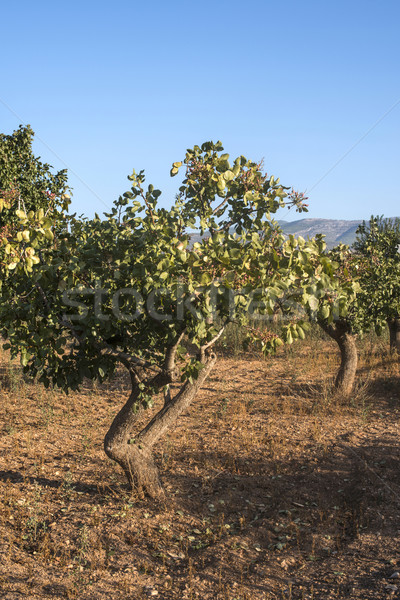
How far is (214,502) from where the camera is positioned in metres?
6.62

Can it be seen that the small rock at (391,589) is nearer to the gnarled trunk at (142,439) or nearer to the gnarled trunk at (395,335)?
the gnarled trunk at (142,439)

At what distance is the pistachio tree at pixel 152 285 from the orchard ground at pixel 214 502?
0.81 meters

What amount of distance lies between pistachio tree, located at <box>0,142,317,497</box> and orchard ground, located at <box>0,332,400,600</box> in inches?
32.0

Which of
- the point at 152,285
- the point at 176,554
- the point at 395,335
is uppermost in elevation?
the point at 152,285

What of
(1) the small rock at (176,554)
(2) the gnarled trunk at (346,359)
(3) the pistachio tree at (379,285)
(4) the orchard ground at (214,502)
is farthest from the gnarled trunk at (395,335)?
(1) the small rock at (176,554)

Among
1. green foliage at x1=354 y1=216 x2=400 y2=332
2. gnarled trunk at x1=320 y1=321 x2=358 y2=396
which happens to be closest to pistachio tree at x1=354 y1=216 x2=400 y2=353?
green foliage at x1=354 y1=216 x2=400 y2=332

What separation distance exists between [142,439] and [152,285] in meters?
2.51

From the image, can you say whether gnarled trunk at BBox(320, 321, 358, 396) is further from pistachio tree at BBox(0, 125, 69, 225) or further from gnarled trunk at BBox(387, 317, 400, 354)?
pistachio tree at BBox(0, 125, 69, 225)

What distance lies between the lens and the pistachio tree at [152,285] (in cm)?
452

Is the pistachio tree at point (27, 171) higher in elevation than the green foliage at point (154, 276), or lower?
higher

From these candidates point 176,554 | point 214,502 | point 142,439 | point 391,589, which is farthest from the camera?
point 214,502

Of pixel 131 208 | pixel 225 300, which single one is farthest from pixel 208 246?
pixel 131 208

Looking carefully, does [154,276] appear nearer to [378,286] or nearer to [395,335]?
[378,286]

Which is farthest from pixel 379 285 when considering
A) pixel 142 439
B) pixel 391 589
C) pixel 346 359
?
pixel 391 589
